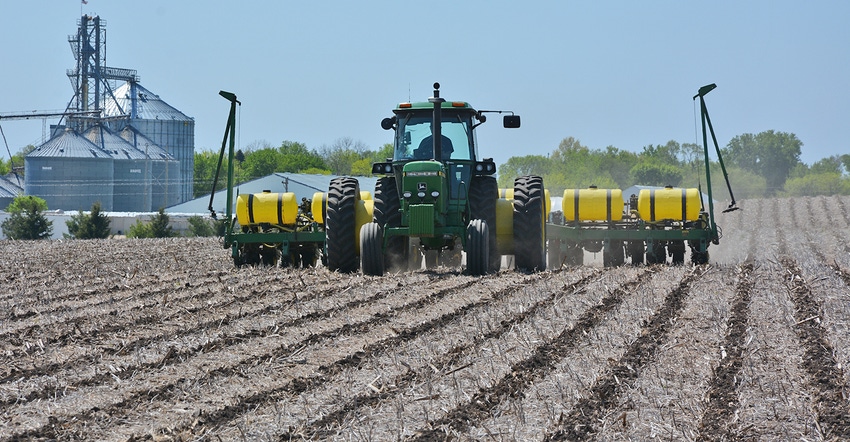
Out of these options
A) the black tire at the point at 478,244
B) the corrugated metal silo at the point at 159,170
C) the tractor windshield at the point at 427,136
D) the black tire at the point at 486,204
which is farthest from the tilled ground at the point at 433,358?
the corrugated metal silo at the point at 159,170

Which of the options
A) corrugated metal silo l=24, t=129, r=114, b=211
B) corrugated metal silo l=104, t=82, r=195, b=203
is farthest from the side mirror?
corrugated metal silo l=104, t=82, r=195, b=203

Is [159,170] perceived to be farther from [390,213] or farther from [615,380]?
[615,380]

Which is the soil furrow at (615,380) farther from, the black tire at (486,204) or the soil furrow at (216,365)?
the black tire at (486,204)

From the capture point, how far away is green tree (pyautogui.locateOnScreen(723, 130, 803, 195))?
4380 inches

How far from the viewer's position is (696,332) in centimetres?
877

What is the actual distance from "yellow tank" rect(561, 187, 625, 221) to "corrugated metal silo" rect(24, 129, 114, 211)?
61852 millimetres

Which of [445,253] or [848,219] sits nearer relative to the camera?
[445,253]

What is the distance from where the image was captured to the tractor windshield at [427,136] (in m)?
15.0

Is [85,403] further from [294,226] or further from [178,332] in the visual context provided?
[294,226]

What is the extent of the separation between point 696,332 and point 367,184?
5702 centimetres

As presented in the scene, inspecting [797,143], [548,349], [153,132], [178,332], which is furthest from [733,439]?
[797,143]

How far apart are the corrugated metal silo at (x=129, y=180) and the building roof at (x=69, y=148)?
1107mm

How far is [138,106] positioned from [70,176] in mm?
11042

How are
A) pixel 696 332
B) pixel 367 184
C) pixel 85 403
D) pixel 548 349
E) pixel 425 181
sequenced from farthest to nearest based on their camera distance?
pixel 367 184
pixel 425 181
pixel 696 332
pixel 548 349
pixel 85 403
